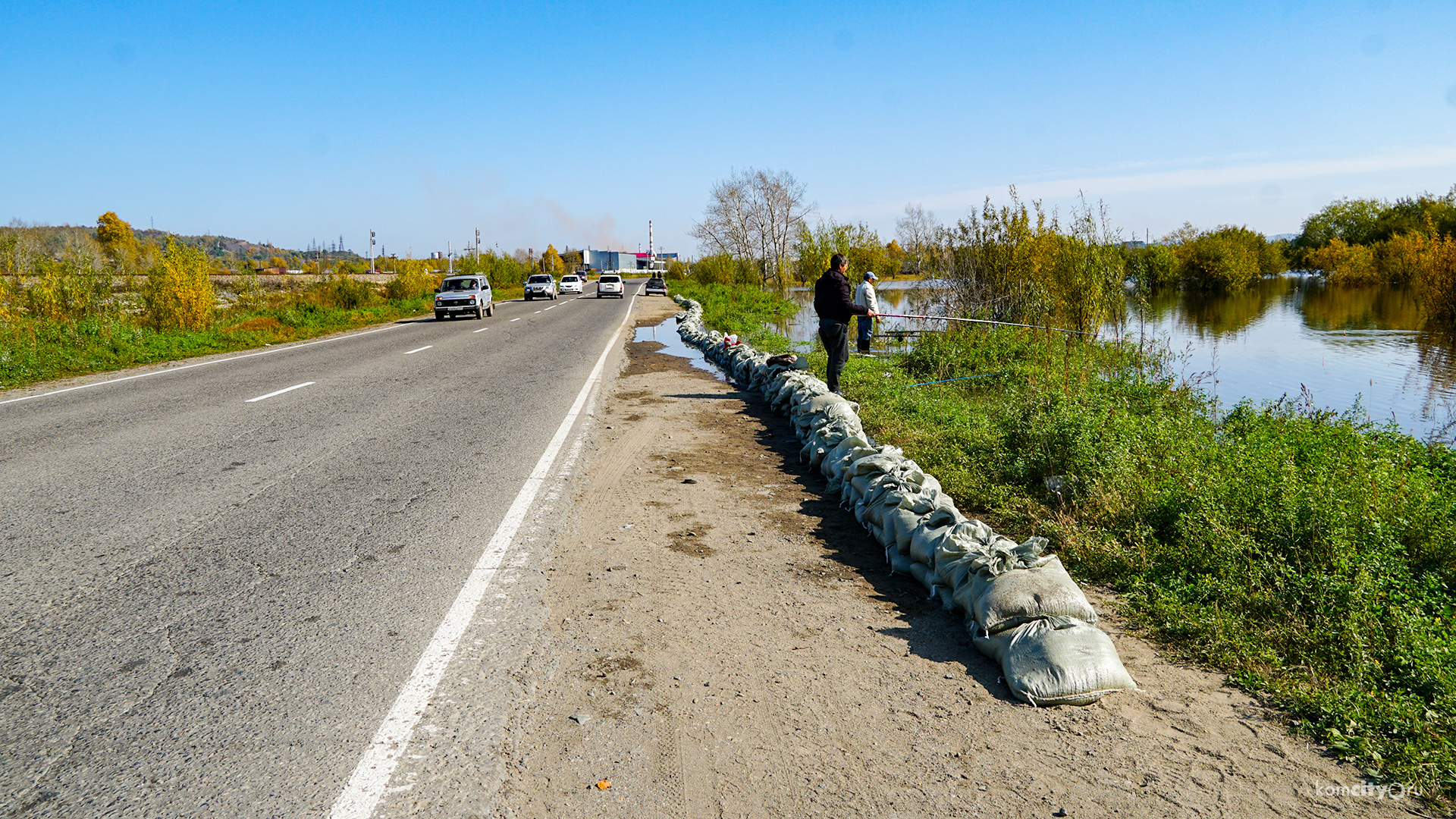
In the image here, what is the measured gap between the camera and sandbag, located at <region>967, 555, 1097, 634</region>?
3664 mm

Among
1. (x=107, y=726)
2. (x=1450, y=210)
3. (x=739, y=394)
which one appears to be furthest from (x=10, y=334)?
(x=1450, y=210)

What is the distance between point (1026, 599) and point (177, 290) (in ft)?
78.0

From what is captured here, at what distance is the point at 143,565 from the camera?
4562mm

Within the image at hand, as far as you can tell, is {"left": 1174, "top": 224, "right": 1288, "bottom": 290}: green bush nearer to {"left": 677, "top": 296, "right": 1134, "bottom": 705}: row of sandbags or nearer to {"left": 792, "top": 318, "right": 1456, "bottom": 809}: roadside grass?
{"left": 792, "top": 318, "right": 1456, "bottom": 809}: roadside grass

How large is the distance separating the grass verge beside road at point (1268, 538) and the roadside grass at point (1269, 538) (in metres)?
0.01

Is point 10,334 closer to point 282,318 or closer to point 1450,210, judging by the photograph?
point 282,318

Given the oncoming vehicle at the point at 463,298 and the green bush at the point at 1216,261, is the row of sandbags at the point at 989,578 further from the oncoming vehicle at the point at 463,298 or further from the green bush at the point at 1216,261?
the green bush at the point at 1216,261

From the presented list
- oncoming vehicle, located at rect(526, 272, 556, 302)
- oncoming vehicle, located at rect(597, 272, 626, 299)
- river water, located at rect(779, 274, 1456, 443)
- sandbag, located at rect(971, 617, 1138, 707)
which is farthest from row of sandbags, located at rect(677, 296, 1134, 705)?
oncoming vehicle, located at rect(597, 272, 626, 299)

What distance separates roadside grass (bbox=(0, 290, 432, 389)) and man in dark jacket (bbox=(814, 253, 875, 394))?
12.0m

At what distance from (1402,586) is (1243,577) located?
2.54 ft

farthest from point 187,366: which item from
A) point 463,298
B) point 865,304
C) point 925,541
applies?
point 463,298

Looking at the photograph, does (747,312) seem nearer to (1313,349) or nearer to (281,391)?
(1313,349)

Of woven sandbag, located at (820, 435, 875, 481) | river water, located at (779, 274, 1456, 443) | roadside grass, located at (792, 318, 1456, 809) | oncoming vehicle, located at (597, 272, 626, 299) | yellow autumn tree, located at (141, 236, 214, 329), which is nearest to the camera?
roadside grass, located at (792, 318, 1456, 809)

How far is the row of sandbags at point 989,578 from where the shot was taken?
3.37 m
